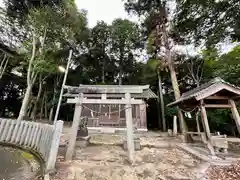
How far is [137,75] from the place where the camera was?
20109 mm

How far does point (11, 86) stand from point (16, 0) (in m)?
12.8

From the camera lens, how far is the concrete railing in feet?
13.6

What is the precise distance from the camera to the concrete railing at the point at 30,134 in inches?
163

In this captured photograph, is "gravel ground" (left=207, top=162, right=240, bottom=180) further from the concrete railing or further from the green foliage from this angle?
the green foliage

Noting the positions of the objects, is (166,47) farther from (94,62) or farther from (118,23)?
(94,62)

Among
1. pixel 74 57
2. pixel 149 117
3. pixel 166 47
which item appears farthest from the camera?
pixel 74 57

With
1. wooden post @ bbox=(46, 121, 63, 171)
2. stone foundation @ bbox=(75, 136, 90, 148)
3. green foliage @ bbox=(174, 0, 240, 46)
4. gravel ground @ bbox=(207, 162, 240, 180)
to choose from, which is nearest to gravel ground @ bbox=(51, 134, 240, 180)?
gravel ground @ bbox=(207, 162, 240, 180)

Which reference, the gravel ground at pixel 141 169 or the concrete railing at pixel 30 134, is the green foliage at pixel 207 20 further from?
the concrete railing at pixel 30 134

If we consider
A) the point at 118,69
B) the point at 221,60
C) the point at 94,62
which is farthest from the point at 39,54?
the point at 221,60

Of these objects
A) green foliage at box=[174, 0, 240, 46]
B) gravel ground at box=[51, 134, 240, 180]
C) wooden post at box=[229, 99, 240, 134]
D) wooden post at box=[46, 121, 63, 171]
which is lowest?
gravel ground at box=[51, 134, 240, 180]

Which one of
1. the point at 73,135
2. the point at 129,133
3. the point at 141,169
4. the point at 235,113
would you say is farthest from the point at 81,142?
the point at 235,113

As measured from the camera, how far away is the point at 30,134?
5133mm

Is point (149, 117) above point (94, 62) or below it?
below

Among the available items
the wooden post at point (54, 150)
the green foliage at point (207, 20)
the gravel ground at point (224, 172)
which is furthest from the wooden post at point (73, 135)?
the green foliage at point (207, 20)
